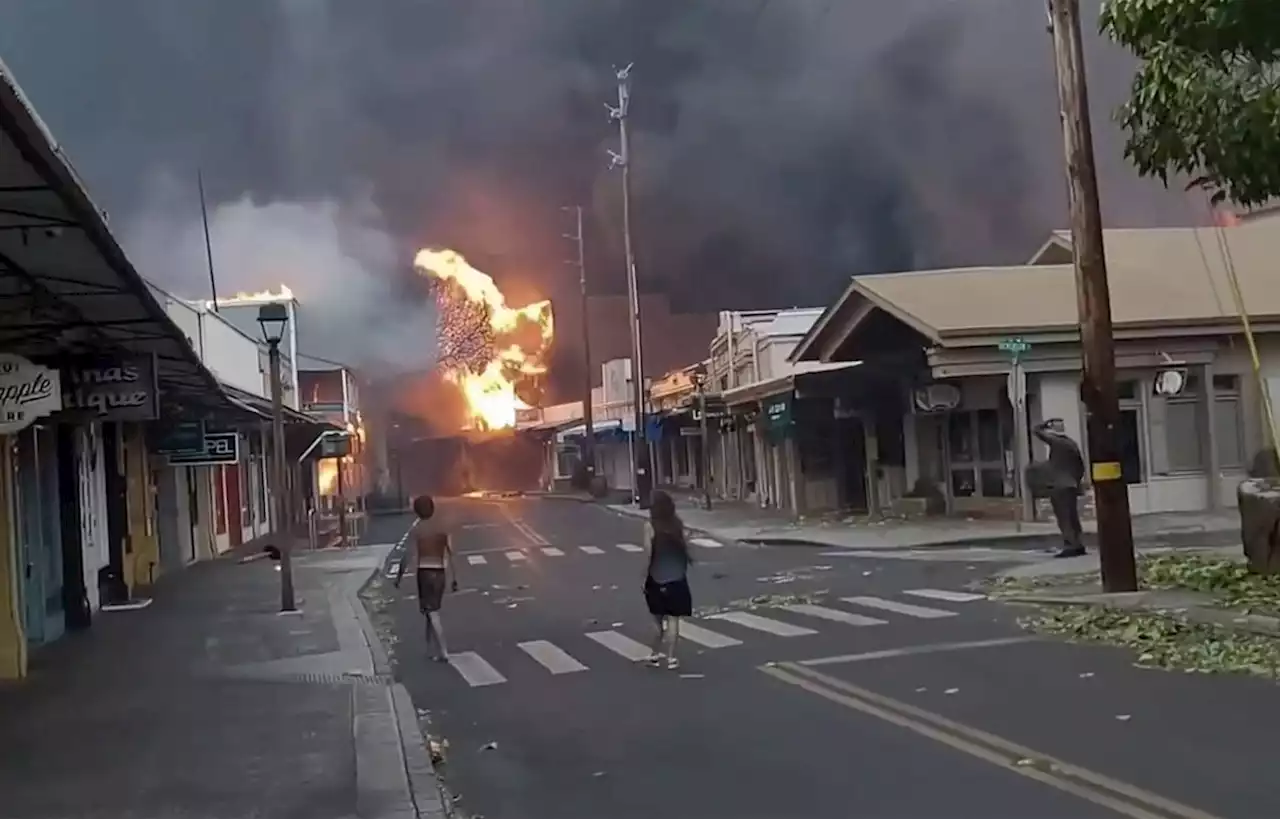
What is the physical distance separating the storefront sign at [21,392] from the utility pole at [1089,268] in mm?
10394

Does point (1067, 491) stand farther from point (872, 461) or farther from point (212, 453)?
point (212, 453)

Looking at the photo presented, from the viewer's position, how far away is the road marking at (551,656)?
47.0ft

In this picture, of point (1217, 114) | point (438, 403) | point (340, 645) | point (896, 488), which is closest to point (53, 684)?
point (340, 645)

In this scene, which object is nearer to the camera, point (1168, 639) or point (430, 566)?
point (1168, 639)

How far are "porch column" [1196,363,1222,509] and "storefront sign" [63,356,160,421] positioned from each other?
72.6 ft

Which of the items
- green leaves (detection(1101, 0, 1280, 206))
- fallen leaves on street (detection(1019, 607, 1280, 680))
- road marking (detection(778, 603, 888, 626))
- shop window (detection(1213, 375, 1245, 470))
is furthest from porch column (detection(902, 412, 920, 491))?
green leaves (detection(1101, 0, 1280, 206))

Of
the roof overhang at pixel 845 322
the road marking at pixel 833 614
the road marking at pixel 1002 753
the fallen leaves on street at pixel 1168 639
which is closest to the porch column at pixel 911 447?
the roof overhang at pixel 845 322

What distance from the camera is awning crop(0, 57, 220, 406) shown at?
6852 mm

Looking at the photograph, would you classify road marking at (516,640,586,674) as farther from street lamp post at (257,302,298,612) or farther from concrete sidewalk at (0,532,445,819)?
street lamp post at (257,302,298,612)

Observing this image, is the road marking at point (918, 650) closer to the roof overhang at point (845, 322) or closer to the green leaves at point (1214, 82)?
the green leaves at point (1214, 82)

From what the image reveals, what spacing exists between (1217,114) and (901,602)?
702 centimetres

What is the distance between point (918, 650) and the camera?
14031 mm

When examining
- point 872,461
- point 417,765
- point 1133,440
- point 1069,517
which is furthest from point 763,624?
point 872,461

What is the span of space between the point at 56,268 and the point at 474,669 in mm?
5753
